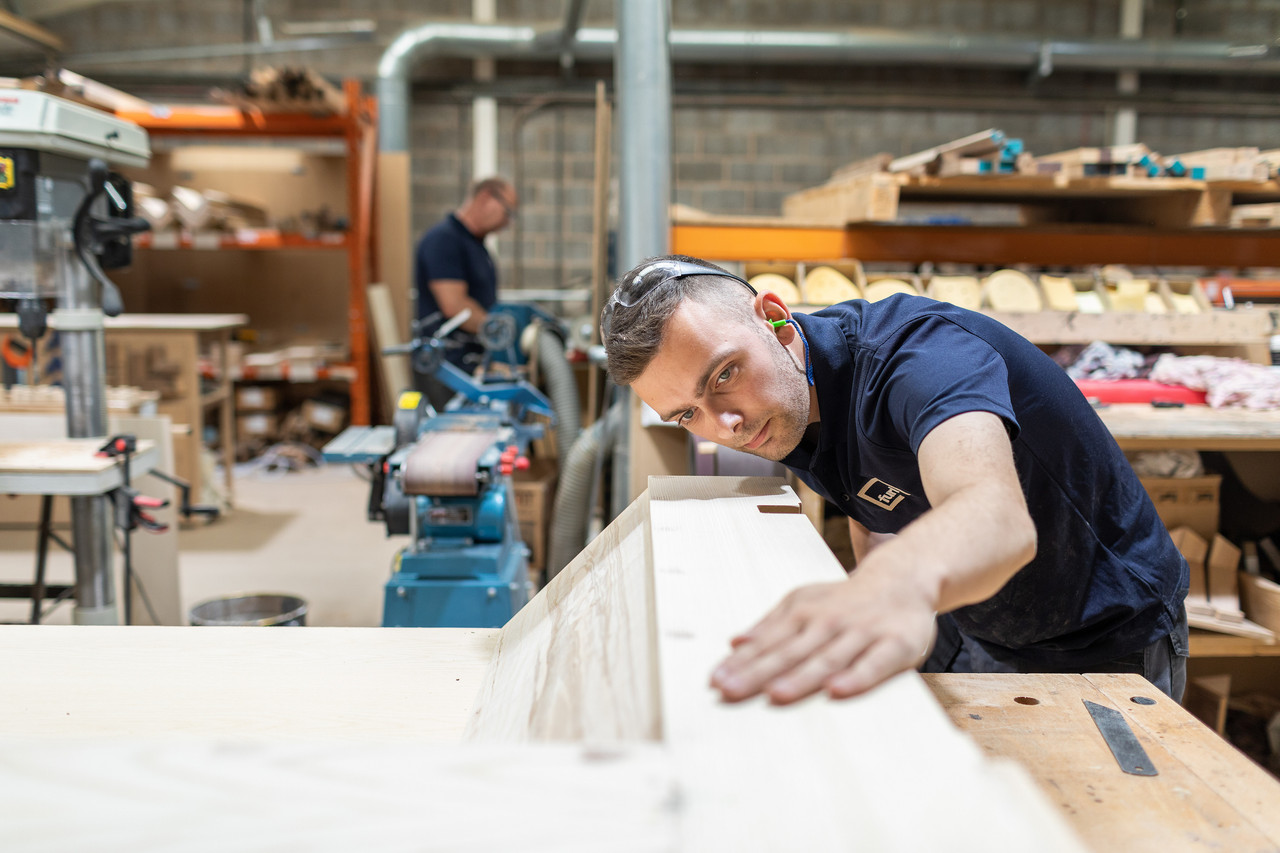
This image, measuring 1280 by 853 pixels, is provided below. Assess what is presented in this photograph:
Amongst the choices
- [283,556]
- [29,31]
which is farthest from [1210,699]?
[29,31]

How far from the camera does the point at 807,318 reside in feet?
4.05

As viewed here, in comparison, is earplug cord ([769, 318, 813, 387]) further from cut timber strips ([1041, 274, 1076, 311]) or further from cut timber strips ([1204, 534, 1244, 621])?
cut timber strips ([1041, 274, 1076, 311])

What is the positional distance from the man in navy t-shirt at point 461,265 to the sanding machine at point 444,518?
159cm

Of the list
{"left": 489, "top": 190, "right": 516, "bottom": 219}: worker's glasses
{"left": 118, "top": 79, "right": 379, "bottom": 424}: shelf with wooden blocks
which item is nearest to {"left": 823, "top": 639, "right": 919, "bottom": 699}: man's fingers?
{"left": 489, "top": 190, "right": 516, "bottom": 219}: worker's glasses

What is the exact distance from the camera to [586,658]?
851mm

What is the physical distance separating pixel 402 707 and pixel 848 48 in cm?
587

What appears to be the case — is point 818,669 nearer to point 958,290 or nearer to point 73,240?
point 73,240

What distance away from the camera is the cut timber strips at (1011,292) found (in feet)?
9.84

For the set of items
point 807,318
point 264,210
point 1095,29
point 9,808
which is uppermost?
point 1095,29

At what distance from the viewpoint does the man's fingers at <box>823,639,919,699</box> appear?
0.61 meters

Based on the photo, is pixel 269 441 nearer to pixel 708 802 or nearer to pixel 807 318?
pixel 807 318

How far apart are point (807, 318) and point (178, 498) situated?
3.52 metres

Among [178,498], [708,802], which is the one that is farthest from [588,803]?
[178,498]

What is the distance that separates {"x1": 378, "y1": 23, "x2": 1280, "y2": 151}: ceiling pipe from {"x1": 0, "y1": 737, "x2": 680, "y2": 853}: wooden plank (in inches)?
235
